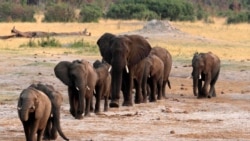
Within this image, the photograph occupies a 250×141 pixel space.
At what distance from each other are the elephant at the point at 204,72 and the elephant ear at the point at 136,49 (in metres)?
2.34

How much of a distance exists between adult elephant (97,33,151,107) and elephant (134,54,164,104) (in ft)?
0.81

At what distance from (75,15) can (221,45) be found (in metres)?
20.9

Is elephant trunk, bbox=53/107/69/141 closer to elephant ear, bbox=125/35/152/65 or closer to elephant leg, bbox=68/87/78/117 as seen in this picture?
elephant leg, bbox=68/87/78/117

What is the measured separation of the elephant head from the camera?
13.1m

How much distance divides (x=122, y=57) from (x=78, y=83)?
10.8 ft

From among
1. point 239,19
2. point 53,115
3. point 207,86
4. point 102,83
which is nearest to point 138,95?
point 102,83

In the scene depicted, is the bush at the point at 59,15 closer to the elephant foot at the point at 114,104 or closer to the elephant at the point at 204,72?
the elephant at the point at 204,72

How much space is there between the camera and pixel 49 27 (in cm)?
5428

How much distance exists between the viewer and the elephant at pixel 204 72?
2350 cm

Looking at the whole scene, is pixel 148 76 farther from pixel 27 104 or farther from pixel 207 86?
pixel 27 104

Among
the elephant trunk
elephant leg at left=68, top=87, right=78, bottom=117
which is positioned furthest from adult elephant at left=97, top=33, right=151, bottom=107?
the elephant trunk

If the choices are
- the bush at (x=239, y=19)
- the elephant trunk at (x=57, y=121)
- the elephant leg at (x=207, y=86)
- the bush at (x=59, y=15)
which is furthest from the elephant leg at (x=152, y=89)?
the bush at (x=239, y=19)

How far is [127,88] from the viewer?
824 inches

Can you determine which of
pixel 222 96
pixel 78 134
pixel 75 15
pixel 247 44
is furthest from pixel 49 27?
pixel 78 134
